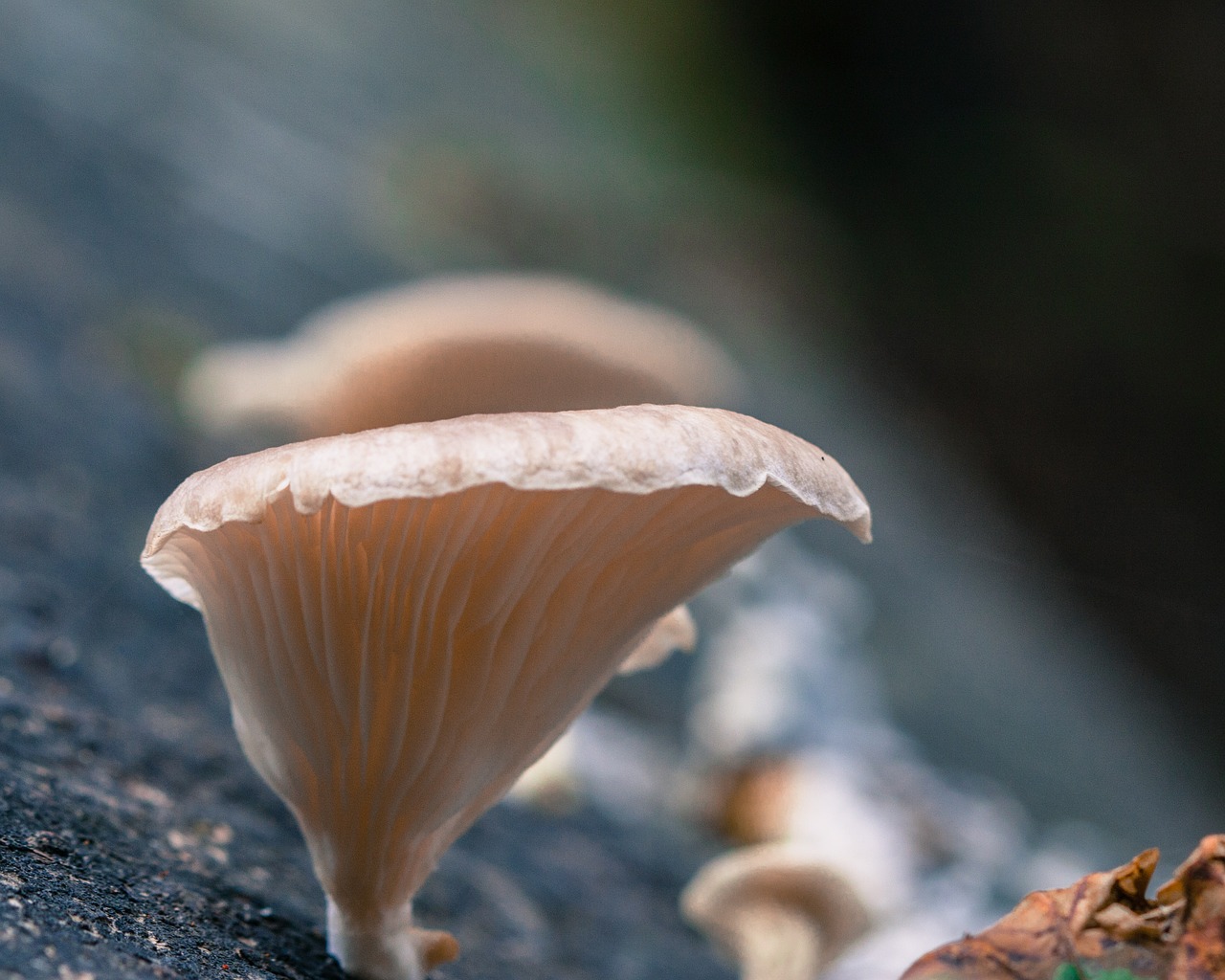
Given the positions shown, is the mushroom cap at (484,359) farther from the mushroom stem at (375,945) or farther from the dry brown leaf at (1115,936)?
the dry brown leaf at (1115,936)

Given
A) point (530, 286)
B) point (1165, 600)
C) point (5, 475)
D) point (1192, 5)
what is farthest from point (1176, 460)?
point (5, 475)

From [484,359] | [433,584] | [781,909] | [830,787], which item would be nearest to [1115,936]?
[433,584]

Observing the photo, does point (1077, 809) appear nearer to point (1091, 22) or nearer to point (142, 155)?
point (142, 155)

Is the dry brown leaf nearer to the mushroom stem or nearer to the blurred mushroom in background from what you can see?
the mushroom stem

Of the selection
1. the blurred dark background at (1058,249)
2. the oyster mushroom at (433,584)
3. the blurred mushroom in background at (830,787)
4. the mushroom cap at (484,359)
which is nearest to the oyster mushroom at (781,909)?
the blurred mushroom in background at (830,787)

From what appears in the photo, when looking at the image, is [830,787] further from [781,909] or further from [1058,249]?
[1058,249]

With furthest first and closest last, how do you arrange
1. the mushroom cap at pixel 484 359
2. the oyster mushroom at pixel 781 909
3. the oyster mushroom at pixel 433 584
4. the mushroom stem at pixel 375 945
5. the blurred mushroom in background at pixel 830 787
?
1. the blurred mushroom in background at pixel 830 787
2. the mushroom cap at pixel 484 359
3. the oyster mushroom at pixel 781 909
4. the mushroom stem at pixel 375 945
5. the oyster mushroom at pixel 433 584
